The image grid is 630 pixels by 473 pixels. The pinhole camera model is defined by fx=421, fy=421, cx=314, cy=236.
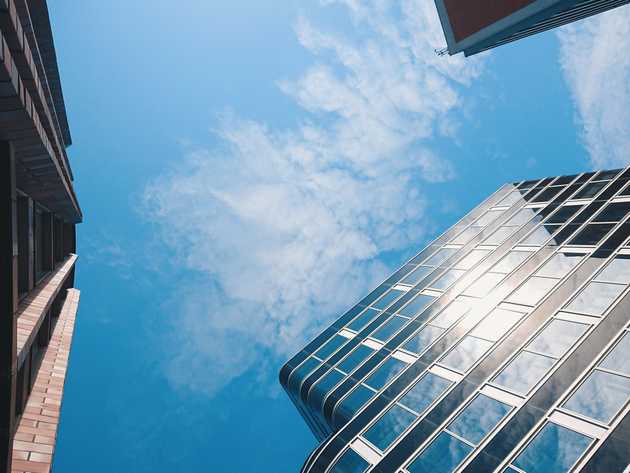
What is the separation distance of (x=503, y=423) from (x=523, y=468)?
8.28ft

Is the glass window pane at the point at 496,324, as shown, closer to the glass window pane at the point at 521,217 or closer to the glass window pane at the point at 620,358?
the glass window pane at the point at 620,358

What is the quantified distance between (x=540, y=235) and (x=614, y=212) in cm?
469

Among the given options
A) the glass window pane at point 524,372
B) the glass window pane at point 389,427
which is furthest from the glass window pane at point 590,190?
the glass window pane at point 389,427

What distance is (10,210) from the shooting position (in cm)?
1146

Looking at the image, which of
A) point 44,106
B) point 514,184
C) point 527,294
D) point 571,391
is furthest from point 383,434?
point 514,184

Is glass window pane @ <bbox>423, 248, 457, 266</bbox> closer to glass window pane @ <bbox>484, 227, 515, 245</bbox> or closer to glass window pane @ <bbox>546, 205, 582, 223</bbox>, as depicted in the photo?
glass window pane @ <bbox>484, 227, 515, 245</bbox>

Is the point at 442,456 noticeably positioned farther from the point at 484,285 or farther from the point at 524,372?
the point at 484,285

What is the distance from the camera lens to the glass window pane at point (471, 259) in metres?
32.7

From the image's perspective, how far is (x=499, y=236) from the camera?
34.3m

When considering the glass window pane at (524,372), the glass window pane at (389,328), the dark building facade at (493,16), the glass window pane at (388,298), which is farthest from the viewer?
the glass window pane at (388,298)

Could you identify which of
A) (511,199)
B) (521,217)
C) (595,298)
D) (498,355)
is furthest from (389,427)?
(511,199)

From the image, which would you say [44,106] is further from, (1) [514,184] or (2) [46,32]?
(1) [514,184]

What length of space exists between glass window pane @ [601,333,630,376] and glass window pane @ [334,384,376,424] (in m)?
12.6

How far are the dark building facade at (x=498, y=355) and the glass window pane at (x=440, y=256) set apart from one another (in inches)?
5.4
